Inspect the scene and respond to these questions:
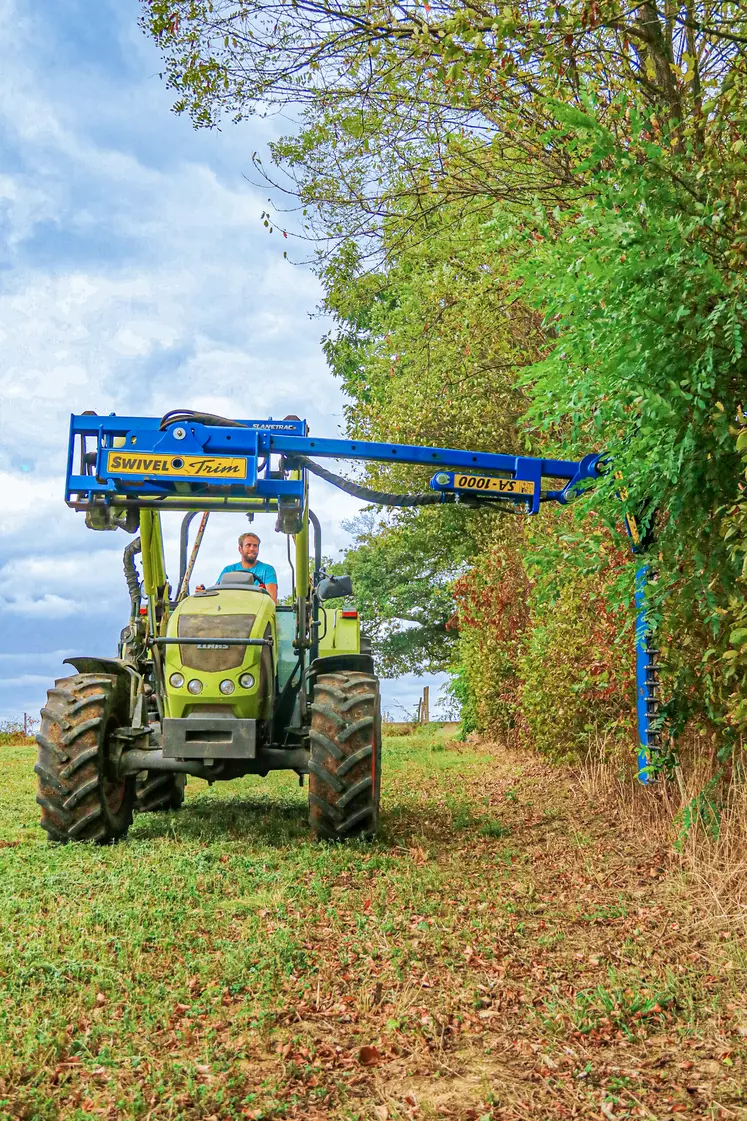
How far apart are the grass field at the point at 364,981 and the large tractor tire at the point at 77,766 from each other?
222 millimetres

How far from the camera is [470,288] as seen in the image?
14.0m

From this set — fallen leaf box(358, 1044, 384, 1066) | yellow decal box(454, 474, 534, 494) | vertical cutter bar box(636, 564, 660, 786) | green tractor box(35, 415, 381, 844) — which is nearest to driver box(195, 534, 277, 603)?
green tractor box(35, 415, 381, 844)

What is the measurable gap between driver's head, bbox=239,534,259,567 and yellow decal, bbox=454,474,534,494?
6.58 ft

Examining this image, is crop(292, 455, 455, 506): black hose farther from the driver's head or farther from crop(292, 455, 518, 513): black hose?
the driver's head

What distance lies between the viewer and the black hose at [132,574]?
28.6 feet

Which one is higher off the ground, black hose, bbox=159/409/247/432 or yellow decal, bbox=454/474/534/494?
black hose, bbox=159/409/247/432

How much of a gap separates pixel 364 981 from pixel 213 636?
11.9ft

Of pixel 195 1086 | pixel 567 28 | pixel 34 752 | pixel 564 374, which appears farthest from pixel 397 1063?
pixel 34 752

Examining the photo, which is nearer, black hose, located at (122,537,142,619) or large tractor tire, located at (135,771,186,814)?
black hose, located at (122,537,142,619)

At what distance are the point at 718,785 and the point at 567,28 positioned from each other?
5068 millimetres

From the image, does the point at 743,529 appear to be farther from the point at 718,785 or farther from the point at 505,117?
the point at 505,117

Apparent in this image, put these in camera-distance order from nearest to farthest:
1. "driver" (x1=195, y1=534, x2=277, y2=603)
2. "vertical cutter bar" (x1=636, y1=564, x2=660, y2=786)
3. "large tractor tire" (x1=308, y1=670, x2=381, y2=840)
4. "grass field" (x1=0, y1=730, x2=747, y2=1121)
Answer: "grass field" (x1=0, y1=730, x2=747, y2=1121) < "large tractor tire" (x1=308, y1=670, x2=381, y2=840) < "vertical cutter bar" (x1=636, y1=564, x2=660, y2=786) < "driver" (x1=195, y1=534, x2=277, y2=603)

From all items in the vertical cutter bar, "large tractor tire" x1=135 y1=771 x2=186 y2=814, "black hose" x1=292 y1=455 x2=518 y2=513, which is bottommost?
"large tractor tire" x1=135 y1=771 x2=186 y2=814

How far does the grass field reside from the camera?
3822 millimetres
